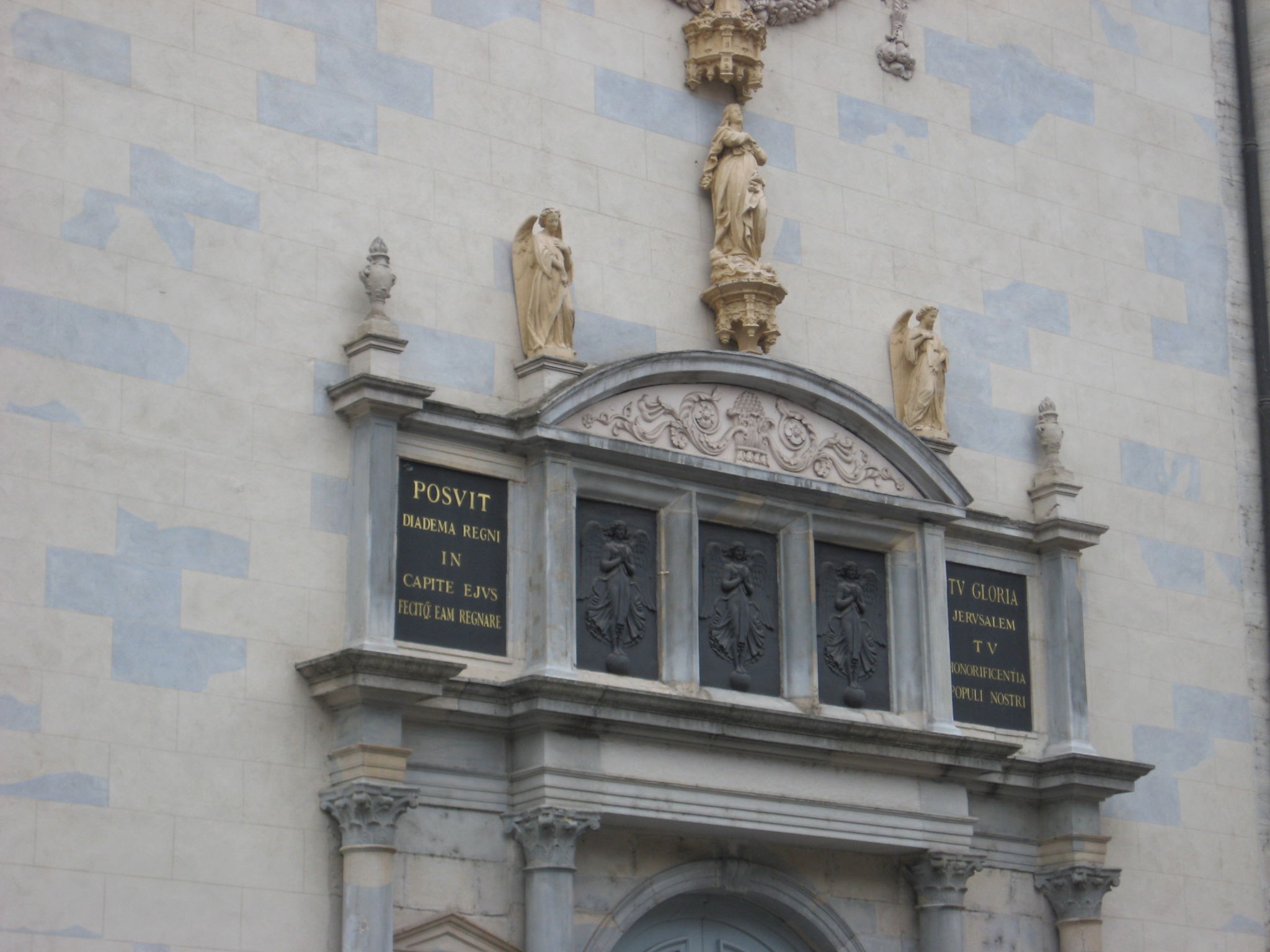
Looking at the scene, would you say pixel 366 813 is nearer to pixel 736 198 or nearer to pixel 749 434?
pixel 749 434

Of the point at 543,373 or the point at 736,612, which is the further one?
the point at 736,612

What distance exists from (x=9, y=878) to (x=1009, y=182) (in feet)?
34.1

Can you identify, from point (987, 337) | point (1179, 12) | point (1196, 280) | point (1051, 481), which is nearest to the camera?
Answer: point (1051, 481)

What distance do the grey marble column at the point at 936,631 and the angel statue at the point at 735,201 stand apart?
2498 millimetres

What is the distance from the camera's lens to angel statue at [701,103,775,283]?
699 inches

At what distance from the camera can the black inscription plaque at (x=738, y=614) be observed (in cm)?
1694

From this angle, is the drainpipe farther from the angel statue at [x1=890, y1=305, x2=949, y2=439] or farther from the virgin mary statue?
the virgin mary statue

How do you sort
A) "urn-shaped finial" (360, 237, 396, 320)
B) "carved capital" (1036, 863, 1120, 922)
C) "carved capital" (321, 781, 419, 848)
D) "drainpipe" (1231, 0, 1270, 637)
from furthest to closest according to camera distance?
"drainpipe" (1231, 0, 1270, 637)
"carved capital" (1036, 863, 1120, 922)
"urn-shaped finial" (360, 237, 396, 320)
"carved capital" (321, 781, 419, 848)

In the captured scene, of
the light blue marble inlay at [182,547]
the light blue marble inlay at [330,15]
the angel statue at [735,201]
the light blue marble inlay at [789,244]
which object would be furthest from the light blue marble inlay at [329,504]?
the light blue marble inlay at [789,244]

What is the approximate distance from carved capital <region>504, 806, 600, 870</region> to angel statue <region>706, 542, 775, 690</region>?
1880 mm

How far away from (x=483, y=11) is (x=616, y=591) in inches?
173

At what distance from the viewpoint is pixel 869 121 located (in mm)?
19219

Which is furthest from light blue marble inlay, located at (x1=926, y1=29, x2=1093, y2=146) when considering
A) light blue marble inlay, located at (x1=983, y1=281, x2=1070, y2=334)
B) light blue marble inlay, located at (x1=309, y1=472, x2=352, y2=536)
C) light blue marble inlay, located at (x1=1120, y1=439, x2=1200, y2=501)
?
light blue marble inlay, located at (x1=309, y1=472, x2=352, y2=536)

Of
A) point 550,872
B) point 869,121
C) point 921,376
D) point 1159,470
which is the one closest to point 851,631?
point 921,376
